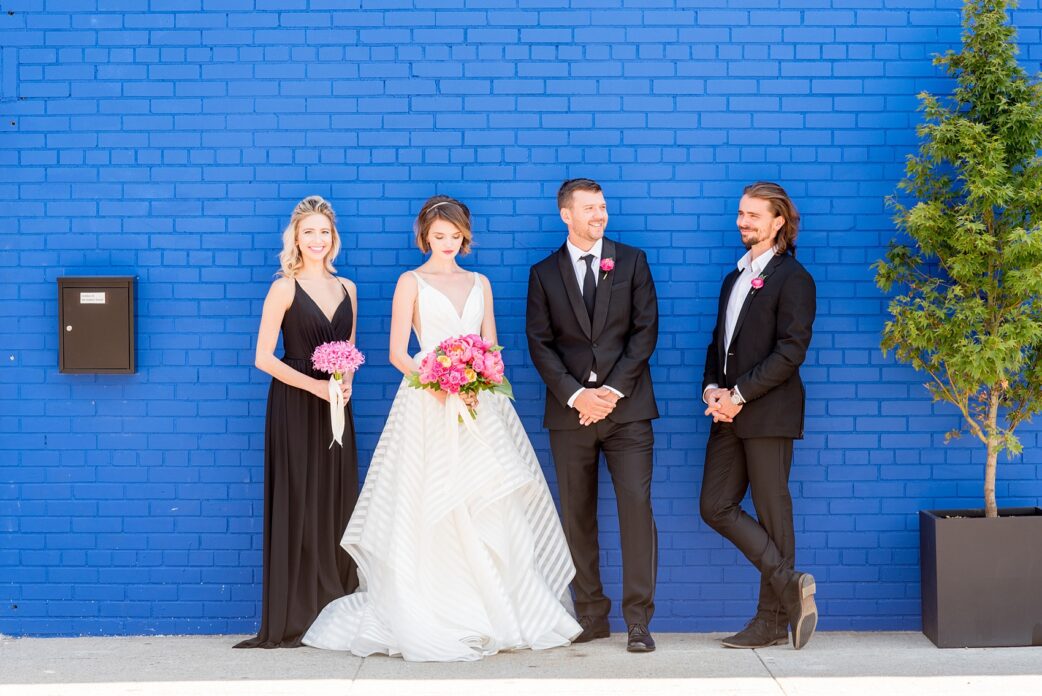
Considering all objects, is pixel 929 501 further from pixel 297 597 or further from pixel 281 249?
pixel 281 249

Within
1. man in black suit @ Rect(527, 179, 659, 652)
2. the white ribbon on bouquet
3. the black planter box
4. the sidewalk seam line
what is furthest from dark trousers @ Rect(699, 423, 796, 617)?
the white ribbon on bouquet

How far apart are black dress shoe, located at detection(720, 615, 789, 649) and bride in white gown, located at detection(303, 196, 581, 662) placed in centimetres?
76

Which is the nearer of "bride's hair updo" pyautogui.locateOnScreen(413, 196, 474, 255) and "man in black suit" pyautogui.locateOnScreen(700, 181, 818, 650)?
"man in black suit" pyautogui.locateOnScreen(700, 181, 818, 650)

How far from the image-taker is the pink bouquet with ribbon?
16.5 feet

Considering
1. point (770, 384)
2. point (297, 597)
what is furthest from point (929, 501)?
point (297, 597)

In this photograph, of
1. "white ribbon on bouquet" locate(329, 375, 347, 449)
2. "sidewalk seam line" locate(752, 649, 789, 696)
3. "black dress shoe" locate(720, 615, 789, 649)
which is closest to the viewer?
"sidewalk seam line" locate(752, 649, 789, 696)

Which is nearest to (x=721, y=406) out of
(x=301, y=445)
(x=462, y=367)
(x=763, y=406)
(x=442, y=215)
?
(x=763, y=406)

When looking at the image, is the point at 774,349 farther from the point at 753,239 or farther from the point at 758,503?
the point at 758,503

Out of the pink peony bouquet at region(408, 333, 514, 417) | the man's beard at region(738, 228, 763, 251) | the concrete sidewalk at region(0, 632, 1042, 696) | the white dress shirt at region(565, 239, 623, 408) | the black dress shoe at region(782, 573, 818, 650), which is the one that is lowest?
the concrete sidewalk at region(0, 632, 1042, 696)

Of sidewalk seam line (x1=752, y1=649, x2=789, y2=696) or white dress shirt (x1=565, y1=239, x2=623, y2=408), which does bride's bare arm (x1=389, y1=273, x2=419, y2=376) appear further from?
sidewalk seam line (x1=752, y1=649, x2=789, y2=696)

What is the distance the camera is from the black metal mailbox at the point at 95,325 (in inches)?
217

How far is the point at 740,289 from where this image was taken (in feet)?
17.2

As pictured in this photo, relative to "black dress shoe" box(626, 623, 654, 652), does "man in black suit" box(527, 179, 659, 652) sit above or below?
above

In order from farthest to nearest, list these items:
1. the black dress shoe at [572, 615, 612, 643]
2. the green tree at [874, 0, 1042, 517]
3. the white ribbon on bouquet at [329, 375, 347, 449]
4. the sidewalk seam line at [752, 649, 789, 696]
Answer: the black dress shoe at [572, 615, 612, 643], the white ribbon on bouquet at [329, 375, 347, 449], the green tree at [874, 0, 1042, 517], the sidewalk seam line at [752, 649, 789, 696]
